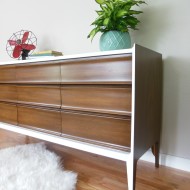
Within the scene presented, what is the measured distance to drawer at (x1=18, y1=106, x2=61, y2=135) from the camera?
1394mm

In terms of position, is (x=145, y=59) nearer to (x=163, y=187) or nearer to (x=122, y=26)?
(x=122, y=26)

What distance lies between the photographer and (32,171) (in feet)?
4.28

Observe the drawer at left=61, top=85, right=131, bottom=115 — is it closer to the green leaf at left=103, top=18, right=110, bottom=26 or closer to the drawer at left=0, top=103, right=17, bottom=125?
the green leaf at left=103, top=18, right=110, bottom=26

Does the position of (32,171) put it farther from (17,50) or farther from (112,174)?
(17,50)

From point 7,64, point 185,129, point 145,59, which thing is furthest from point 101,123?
point 7,64

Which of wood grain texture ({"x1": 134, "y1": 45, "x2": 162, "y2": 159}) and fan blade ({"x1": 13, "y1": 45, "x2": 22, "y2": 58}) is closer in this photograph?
wood grain texture ({"x1": 134, "y1": 45, "x2": 162, "y2": 159})

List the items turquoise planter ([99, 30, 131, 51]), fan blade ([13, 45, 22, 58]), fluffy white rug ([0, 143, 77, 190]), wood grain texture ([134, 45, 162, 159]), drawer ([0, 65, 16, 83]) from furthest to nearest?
fan blade ([13, 45, 22, 58]) → drawer ([0, 65, 16, 83]) → turquoise planter ([99, 30, 131, 51]) → fluffy white rug ([0, 143, 77, 190]) → wood grain texture ([134, 45, 162, 159])

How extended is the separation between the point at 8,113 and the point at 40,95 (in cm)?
50

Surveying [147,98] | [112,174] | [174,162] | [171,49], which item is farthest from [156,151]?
[171,49]

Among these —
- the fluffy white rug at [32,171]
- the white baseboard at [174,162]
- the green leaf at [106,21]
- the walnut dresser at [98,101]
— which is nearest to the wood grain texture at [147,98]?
the walnut dresser at [98,101]

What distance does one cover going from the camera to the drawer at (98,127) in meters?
1.08

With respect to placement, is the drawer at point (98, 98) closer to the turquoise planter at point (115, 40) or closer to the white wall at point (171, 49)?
the turquoise planter at point (115, 40)

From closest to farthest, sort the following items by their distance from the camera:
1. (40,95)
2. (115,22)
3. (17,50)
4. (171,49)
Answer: (115,22) → (171,49) → (40,95) → (17,50)

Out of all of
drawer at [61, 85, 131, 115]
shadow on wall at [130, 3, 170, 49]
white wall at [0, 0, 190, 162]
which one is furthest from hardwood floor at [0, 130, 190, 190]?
shadow on wall at [130, 3, 170, 49]
